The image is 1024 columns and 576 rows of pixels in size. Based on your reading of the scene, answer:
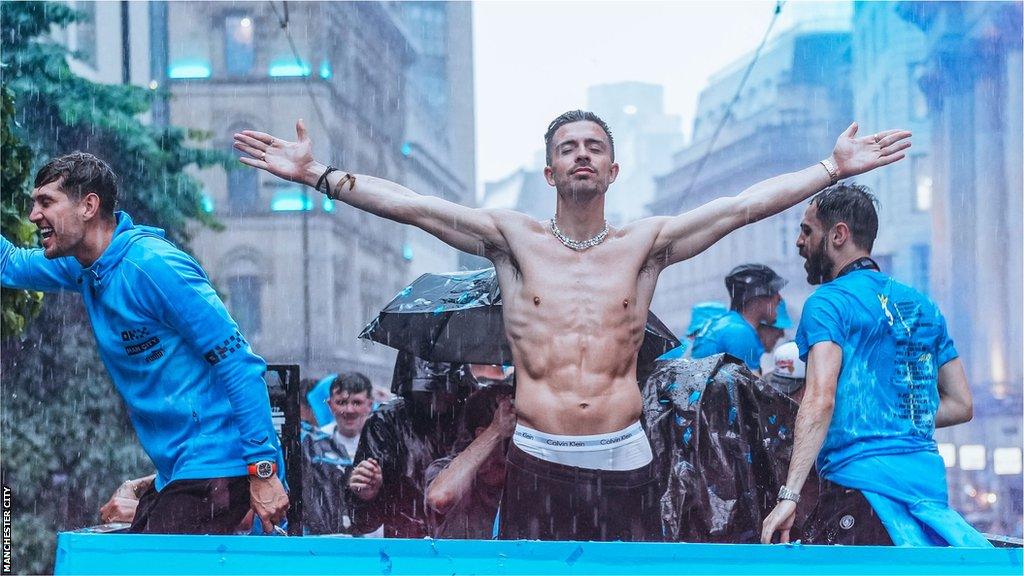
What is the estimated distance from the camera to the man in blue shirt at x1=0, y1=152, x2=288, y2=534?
3.59 metres

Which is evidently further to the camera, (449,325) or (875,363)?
(449,325)

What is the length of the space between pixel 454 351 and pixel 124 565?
2.38 meters

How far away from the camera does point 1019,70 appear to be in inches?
1224

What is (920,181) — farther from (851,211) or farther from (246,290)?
(851,211)

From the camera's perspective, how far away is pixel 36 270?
13.1 ft

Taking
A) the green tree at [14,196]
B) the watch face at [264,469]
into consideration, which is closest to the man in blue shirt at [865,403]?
the watch face at [264,469]

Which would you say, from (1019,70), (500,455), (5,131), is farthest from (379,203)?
(1019,70)

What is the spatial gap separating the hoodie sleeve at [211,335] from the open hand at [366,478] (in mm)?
1459

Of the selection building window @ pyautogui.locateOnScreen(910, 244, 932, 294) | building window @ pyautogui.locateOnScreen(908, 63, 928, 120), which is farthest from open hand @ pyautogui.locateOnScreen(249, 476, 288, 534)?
building window @ pyautogui.locateOnScreen(908, 63, 928, 120)

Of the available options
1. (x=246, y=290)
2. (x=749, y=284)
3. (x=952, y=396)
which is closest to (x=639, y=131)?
(x=246, y=290)

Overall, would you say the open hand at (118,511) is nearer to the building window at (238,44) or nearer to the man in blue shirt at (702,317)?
the man in blue shirt at (702,317)

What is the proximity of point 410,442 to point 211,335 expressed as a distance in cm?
174

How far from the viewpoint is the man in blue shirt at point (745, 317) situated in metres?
5.99

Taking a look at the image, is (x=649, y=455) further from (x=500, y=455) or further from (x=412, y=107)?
(x=412, y=107)
